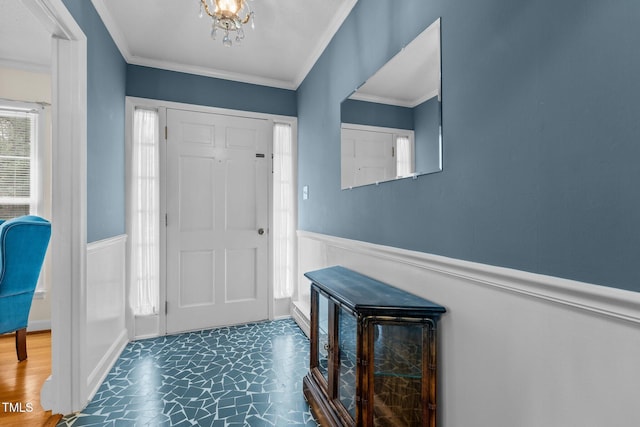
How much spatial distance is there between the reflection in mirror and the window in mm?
3086

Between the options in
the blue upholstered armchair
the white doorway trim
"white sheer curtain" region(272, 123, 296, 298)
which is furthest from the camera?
"white sheer curtain" region(272, 123, 296, 298)

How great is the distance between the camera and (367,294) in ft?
4.79

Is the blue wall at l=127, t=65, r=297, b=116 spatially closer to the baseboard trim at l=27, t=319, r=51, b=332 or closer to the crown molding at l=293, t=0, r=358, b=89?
the crown molding at l=293, t=0, r=358, b=89

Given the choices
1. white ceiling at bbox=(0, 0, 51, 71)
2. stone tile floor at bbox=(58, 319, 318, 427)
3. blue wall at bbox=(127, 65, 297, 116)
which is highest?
white ceiling at bbox=(0, 0, 51, 71)

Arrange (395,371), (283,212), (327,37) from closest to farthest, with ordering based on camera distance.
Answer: (395,371) < (327,37) < (283,212)

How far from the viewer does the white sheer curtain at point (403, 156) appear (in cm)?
150

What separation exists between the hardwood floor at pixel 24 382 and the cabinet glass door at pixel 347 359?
1.59 m

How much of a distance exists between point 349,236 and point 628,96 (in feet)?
5.11

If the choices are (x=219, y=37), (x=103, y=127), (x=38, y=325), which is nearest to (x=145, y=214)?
(x=103, y=127)

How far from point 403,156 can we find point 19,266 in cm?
271

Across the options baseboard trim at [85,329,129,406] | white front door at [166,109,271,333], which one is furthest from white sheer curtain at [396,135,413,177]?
baseboard trim at [85,329,129,406]

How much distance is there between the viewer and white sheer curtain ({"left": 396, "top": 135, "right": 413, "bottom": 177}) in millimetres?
1503

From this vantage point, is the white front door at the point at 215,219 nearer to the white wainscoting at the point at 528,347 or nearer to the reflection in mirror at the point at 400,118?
the reflection in mirror at the point at 400,118

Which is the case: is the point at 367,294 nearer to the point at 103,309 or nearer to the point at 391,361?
the point at 391,361
